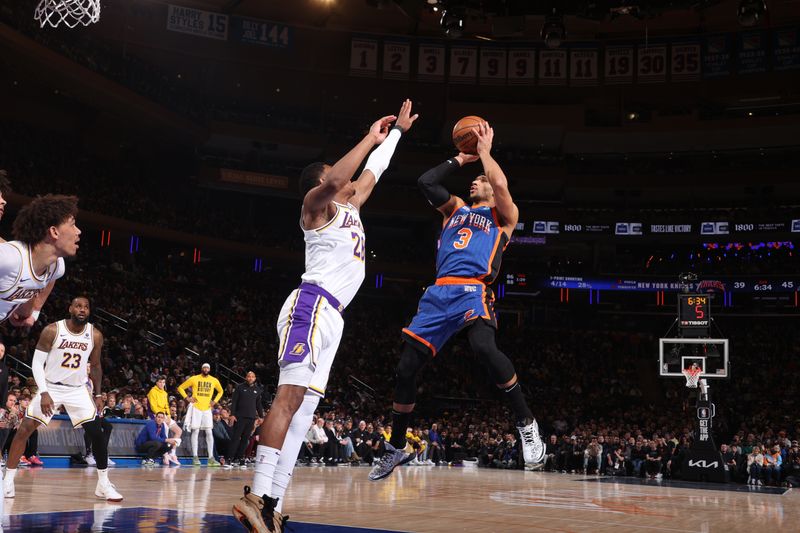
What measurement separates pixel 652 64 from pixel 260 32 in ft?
50.8

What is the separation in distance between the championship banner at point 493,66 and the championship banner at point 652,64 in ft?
17.4

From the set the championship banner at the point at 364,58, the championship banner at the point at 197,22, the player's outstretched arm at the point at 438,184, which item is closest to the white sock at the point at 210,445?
the player's outstretched arm at the point at 438,184

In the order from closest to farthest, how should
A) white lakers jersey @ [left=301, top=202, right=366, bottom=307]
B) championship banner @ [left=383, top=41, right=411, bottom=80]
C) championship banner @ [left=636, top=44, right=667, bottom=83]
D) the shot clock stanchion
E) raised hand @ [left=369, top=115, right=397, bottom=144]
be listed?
white lakers jersey @ [left=301, top=202, right=366, bottom=307]
raised hand @ [left=369, top=115, right=397, bottom=144]
the shot clock stanchion
championship banner @ [left=636, top=44, right=667, bottom=83]
championship banner @ [left=383, top=41, right=411, bottom=80]

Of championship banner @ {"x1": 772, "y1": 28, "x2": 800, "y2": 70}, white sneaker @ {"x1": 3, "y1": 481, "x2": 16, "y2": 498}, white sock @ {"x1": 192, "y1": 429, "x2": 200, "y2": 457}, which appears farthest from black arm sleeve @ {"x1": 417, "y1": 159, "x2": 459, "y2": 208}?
championship banner @ {"x1": 772, "y1": 28, "x2": 800, "y2": 70}

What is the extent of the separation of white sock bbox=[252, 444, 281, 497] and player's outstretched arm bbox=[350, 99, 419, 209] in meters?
1.90

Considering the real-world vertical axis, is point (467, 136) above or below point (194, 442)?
above

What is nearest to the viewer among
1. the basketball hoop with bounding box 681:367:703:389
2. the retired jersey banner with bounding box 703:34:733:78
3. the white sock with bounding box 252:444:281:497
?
the white sock with bounding box 252:444:281:497

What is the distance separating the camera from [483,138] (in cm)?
644

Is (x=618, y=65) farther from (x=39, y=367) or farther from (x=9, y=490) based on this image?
(x=9, y=490)

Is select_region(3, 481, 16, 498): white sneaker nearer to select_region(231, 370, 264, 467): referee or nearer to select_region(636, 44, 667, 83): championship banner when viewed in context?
select_region(231, 370, 264, 467): referee

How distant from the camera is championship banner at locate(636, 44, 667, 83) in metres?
30.5

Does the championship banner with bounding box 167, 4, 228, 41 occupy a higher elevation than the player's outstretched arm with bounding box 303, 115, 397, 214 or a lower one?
higher

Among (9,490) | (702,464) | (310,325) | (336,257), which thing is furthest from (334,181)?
(702,464)

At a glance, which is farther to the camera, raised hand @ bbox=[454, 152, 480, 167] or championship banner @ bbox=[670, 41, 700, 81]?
championship banner @ bbox=[670, 41, 700, 81]
